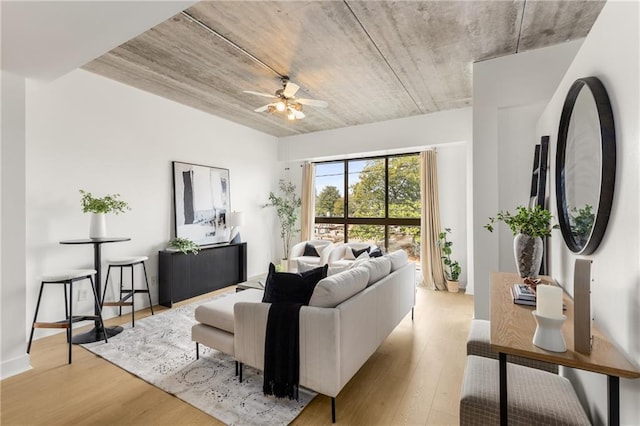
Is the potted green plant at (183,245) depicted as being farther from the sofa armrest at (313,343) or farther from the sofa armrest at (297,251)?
the sofa armrest at (313,343)

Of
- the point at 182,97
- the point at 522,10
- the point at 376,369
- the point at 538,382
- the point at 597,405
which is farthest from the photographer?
the point at 182,97

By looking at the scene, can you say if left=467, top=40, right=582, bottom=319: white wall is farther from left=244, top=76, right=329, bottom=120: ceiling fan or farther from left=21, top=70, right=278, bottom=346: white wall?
left=21, top=70, right=278, bottom=346: white wall

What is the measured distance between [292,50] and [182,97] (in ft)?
7.42

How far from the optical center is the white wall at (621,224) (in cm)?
105

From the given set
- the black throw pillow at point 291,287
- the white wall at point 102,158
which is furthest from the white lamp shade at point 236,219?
the black throw pillow at point 291,287

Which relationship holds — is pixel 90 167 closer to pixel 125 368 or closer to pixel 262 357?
pixel 125 368

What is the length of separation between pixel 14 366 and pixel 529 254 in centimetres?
414

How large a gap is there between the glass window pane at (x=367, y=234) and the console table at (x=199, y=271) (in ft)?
7.70

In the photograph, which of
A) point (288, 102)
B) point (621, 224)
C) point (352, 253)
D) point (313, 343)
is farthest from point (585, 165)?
point (352, 253)

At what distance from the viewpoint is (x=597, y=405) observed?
4.31 feet

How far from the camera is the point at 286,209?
6.72 meters

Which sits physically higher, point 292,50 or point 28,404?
point 292,50

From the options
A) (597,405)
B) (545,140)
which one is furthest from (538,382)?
(545,140)

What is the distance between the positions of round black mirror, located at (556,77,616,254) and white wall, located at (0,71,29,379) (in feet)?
13.1
